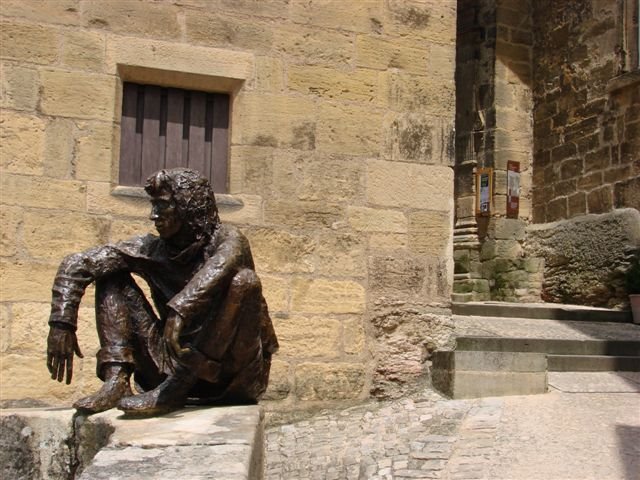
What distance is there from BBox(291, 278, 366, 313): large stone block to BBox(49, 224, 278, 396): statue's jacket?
6.02 feet

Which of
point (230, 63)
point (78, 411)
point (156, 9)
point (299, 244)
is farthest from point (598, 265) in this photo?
point (78, 411)

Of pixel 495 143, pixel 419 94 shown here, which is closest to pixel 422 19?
pixel 419 94

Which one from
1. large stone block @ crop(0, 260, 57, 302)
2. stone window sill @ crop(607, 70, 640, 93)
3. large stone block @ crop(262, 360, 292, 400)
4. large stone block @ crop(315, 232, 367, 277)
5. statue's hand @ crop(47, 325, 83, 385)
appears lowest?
large stone block @ crop(262, 360, 292, 400)

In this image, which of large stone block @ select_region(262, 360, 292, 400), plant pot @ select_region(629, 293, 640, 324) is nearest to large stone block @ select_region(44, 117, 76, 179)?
large stone block @ select_region(262, 360, 292, 400)

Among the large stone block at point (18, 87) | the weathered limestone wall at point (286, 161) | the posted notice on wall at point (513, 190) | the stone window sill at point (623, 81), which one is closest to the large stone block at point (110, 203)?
the weathered limestone wall at point (286, 161)

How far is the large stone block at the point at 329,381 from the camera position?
531cm

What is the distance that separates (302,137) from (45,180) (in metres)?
1.74

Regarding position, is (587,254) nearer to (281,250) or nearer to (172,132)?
(281,250)

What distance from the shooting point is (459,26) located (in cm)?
1087

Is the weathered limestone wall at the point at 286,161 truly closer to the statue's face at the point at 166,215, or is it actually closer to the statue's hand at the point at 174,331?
the statue's face at the point at 166,215

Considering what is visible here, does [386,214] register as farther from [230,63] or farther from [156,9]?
[156,9]

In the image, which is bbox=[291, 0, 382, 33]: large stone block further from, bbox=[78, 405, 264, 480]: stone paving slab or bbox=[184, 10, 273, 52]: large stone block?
bbox=[78, 405, 264, 480]: stone paving slab

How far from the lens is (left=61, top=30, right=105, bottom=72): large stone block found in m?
5.04

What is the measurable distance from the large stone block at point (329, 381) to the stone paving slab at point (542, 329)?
0.92 metres
